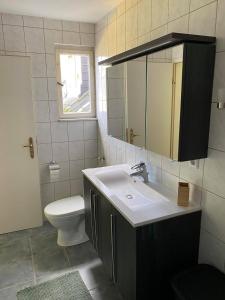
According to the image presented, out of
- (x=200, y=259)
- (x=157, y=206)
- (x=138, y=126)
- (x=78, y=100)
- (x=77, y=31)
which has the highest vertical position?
(x=77, y=31)

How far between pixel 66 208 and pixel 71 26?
2.05 metres

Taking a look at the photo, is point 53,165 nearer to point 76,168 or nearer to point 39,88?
point 76,168

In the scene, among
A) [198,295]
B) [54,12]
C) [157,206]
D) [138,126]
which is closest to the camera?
[198,295]

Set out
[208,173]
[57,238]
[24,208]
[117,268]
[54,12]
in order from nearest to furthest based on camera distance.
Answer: [208,173], [117,268], [54,12], [57,238], [24,208]

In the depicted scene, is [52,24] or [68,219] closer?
[68,219]

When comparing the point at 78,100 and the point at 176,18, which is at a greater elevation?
the point at 176,18

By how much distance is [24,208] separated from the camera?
298 cm

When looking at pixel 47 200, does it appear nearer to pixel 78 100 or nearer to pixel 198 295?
pixel 78 100

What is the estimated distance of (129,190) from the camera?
2.08 m

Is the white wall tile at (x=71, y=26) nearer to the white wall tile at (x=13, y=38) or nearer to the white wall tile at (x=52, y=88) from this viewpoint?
the white wall tile at (x=13, y=38)

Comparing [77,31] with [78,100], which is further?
[78,100]

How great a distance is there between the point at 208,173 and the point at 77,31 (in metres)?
2.29

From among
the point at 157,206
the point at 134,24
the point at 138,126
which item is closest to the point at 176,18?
the point at 134,24

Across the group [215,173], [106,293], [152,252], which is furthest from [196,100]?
[106,293]
